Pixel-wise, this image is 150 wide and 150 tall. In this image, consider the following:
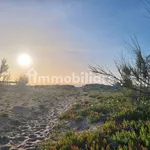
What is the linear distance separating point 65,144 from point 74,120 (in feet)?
22.7

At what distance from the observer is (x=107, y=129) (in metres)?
9.97

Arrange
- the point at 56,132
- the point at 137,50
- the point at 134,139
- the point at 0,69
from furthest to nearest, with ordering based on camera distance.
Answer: the point at 0,69
the point at 56,132
the point at 137,50
the point at 134,139

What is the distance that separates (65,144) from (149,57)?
14.6 feet

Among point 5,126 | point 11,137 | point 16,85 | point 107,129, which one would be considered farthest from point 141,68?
point 16,85

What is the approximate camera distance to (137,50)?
943 centimetres

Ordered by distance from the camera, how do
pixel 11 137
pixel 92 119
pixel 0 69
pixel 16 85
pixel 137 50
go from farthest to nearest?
pixel 16 85
pixel 0 69
pixel 92 119
pixel 11 137
pixel 137 50

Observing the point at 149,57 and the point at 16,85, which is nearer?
the point at 149,57

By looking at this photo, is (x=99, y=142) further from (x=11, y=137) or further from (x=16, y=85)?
(x=16, y=85)

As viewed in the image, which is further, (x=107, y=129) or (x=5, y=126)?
(x=5, y=126)

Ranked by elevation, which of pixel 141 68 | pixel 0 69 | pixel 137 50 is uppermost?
pixel 0 69

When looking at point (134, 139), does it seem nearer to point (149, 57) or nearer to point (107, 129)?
point (107, 129)

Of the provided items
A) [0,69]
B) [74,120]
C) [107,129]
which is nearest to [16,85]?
[0,69]

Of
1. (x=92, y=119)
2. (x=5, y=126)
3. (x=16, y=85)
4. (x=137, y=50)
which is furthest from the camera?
(x=16, y=85)

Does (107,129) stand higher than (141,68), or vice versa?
(141,68)
